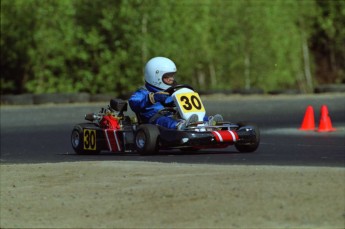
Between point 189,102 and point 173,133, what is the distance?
677 mm

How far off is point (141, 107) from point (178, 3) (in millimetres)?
27968

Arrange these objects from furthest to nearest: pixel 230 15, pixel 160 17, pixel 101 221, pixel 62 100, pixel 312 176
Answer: pixel 230 15
pixel 160 17
pixel 62 100
pixel 312 176
pixel 101 221

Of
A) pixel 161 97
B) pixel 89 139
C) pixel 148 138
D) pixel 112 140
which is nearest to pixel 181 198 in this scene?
pixel 148 138

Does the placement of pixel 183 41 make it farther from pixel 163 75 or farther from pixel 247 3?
pixel 163 75

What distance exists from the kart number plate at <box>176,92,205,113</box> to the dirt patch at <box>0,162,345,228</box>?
3.34 m

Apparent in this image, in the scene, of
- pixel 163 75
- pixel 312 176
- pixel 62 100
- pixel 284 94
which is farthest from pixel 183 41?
pixel 312 176

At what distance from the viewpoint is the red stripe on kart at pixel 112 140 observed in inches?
711

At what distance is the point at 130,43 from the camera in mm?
44281

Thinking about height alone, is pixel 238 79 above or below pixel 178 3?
below

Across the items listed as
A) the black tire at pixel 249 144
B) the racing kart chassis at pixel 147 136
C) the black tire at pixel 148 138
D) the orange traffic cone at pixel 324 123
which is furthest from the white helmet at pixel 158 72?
the orange traffic cone at pixel 324 123

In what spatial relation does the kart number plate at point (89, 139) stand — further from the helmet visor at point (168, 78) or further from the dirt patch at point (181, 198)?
the dirt patch at point (181, 198)

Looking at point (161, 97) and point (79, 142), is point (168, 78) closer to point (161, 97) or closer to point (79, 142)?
point (161, 97)

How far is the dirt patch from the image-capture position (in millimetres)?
10445

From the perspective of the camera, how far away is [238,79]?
5069cm
